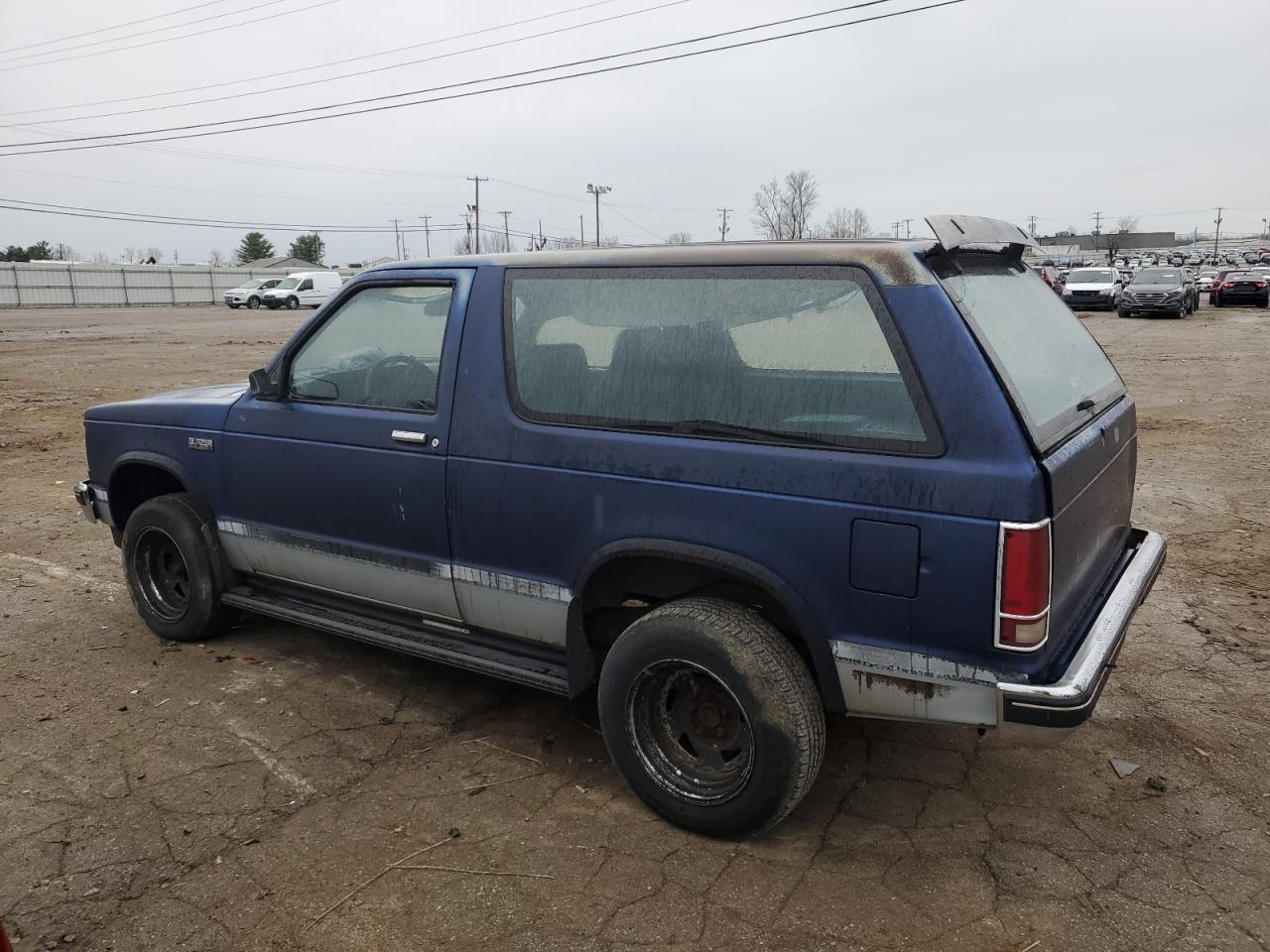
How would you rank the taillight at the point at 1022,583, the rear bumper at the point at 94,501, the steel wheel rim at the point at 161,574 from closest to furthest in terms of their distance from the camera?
the taillight at the point at 1022,583 → the steel wheel rim at the point at 161,574 → the rear bumper at the point at 94,501

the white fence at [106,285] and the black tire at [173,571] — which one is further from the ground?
the white fence at [106,285]

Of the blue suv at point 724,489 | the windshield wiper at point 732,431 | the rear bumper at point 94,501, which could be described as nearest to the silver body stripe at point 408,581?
the blue suv at point 724,489

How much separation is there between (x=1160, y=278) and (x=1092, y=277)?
3.51 m

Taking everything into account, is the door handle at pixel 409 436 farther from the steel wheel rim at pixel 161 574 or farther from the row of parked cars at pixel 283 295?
the row of parked cars at pixel 283 295

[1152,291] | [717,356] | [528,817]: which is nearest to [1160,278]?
[1152,291]

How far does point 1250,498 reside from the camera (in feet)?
24.7

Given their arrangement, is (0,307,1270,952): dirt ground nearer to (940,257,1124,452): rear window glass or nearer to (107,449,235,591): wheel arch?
(107,449,235,591): wheel arch

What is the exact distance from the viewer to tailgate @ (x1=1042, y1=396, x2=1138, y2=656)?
278cm

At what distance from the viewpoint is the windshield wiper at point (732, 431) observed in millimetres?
2953

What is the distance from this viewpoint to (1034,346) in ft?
10.8

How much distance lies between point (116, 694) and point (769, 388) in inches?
127

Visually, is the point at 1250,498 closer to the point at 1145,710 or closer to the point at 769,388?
the point at 1145,710

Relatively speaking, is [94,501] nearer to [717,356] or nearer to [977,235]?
[717,356]

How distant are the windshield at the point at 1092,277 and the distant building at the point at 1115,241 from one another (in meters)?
110
